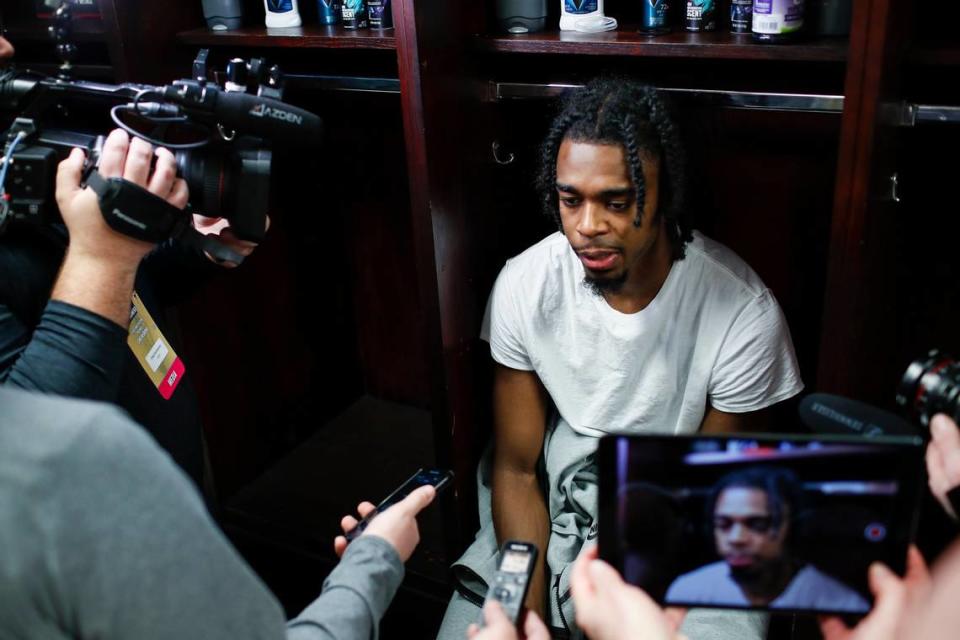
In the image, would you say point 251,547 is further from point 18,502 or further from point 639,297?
point 18,502

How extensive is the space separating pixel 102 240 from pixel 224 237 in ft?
0.98

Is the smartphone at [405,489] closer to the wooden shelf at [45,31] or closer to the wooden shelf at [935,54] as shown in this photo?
the wooden shelf at [935,54]

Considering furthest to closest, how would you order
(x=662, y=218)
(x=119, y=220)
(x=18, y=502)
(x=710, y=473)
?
(x=662, y=218) < (x=119, y=220) < (x=710, y=473) < (x=18, y=502)

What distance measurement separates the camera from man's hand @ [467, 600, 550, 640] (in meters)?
0.92

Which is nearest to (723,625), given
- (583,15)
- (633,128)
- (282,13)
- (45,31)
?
(633,128)

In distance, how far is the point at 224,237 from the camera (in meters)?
1.40

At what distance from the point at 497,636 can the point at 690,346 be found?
753 mm

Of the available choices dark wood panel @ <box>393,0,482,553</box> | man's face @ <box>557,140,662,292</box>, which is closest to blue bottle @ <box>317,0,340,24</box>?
dark wood panel @ <box>393,0,482,553</box>

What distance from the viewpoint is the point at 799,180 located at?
5.42ft

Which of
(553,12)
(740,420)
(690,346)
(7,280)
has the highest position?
(553,12)

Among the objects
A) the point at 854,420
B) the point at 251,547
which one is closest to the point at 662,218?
the point at 854,420

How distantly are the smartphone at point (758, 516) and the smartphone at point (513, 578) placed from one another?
4.3 inches

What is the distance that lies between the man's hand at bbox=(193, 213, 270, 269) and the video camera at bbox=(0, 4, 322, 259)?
A: 0.30 feet

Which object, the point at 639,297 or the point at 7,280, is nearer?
the point at 7,280
